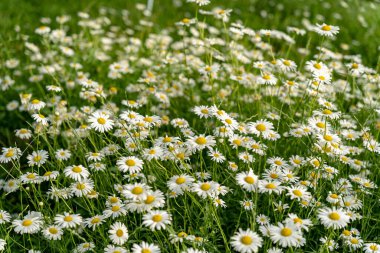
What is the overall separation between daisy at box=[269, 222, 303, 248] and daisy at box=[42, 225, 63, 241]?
100cm

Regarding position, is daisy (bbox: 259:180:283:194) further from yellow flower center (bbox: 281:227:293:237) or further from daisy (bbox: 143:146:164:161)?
daisy (bbox: 143:146:164:161)

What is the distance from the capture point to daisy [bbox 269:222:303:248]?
195 cm

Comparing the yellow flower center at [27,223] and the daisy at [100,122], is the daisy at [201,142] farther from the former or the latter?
the yellow flower center at [27,223]

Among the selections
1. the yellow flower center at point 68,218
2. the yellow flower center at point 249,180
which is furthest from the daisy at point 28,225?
the yellow flower center at point 249,180

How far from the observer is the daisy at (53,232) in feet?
7.27

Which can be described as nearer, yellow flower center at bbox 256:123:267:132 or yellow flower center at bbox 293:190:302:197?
yellow flower center at bbox 293:190:302:197

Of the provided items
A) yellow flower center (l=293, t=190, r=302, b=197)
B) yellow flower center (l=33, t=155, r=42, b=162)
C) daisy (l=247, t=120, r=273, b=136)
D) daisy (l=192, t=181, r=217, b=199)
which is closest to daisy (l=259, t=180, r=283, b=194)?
yellow flower center (l=293, t=190, r=302, b=197)

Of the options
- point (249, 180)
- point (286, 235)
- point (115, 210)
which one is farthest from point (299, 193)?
point (115, 210)

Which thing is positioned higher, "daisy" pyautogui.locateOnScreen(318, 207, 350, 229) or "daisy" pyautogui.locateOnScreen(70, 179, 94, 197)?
"daisy" pyautogui.locateOnScreen(318, 207, 350, 229)

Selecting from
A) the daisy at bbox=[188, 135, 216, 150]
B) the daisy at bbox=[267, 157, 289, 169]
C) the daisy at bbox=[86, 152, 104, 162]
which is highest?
the daisy at bbox=[188, 135, 216, 150]

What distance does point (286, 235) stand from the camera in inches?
77.8

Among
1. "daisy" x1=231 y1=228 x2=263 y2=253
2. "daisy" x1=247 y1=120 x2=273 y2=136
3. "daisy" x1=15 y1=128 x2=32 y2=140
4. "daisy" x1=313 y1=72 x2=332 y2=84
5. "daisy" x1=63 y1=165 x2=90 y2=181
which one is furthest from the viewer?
"daisy" x1=15 y1=128 x2=32 y2=140

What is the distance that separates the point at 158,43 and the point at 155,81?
1.24 m

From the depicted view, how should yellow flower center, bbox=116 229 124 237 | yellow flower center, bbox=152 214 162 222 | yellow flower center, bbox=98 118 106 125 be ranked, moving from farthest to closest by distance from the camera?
yellow flower center, bbox=98 118 106 125, yellow flower center, bbox=116 229 124 237, yellow flower center, bbox=152 214 162 222
